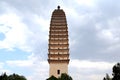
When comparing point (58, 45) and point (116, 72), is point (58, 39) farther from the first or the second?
point (116, 72)

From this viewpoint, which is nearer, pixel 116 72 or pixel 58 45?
pixel 116 72

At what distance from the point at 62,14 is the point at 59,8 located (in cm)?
352

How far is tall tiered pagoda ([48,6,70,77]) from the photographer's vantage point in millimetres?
118562

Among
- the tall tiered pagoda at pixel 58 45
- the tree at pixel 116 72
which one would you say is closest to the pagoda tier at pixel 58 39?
the tall tiered pagoda at pixel 58 45

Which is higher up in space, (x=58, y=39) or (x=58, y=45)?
(x=58, y=39)

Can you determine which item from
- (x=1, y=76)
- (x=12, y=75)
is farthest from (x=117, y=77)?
(x=12, y=75)

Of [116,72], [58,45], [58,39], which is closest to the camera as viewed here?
[116,72]

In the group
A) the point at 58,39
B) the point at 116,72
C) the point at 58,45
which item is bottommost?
the point at 116,72

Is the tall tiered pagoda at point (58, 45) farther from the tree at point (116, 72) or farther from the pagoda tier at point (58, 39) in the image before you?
the tree at point (116, 72)

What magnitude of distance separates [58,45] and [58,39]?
2134mm

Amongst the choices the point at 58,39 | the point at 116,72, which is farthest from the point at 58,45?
the point at 116,72

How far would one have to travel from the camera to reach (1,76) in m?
62.3

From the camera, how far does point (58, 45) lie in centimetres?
12381

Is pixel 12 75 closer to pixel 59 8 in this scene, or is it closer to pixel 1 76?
pixel 1 76
